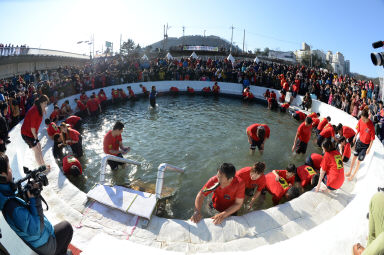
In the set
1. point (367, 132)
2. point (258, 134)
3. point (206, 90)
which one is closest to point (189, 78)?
point (206, 90)

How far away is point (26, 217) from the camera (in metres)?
2.44

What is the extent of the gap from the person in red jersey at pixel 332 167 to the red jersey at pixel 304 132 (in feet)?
9.14

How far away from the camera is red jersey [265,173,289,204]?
5.34 m

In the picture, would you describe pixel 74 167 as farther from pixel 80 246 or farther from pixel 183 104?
pixel 183 104

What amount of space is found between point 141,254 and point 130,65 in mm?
21851

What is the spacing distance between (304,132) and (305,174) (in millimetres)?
2160

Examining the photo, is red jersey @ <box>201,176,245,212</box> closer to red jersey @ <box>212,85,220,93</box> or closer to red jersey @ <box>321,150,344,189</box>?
red jersey @ <box>321,150,344,189</box>

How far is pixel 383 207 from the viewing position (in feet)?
7.70

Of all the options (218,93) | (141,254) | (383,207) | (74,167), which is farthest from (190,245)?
(218,93)

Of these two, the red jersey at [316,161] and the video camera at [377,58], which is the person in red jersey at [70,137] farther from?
the video camera at [377,58]

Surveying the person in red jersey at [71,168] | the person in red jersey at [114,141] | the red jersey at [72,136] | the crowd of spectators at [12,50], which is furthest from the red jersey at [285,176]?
the crowd of spectators at [12,50]

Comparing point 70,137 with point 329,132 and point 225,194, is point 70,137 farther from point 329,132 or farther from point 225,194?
point 329,132

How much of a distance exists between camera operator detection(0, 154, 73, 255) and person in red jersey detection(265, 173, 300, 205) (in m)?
4.36

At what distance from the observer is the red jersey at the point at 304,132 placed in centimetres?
767
